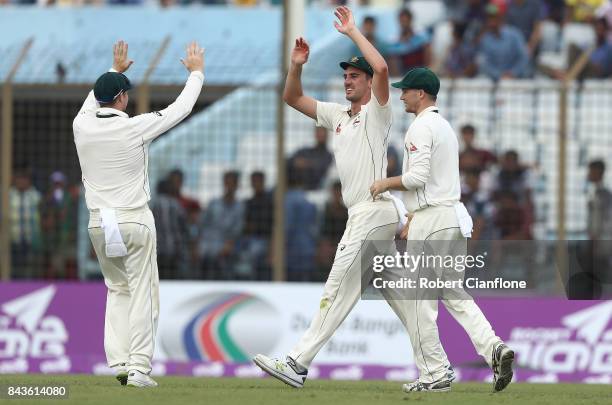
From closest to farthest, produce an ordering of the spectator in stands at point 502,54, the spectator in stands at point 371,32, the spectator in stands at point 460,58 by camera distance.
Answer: the spectator in stands at point 502,54, the spectator in stands at point 460,58, the spectator in stands at point 371,32

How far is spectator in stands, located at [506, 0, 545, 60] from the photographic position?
22.3m

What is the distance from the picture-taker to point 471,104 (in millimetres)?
17484

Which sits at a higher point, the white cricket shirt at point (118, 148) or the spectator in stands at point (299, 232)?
the white cricket shirt at point (118, 148)

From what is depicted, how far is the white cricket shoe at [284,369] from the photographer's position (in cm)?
1103

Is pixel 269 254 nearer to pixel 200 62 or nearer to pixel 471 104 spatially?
pixel 471 104

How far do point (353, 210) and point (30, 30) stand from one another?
1323 centimetres

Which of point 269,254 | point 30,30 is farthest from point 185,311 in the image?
point 30,30

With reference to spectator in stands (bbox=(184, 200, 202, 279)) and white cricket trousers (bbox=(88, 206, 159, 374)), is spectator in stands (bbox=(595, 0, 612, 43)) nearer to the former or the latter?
spectator in stands (bbox=(184, 200, 202, 279))

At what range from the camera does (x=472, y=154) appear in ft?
57.9

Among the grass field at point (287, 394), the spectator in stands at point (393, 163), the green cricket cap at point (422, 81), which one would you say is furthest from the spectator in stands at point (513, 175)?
the green cricket cap at point (422, 81)

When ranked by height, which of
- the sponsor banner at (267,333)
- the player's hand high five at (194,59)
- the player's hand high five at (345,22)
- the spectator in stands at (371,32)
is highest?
the spectator in stands at (371,32)

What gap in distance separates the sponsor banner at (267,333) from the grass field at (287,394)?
389 cm

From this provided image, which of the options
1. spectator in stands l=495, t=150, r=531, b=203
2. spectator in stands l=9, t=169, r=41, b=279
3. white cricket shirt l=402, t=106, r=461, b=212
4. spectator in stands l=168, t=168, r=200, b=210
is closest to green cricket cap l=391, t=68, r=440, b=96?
white cricket shirt l=402, t=106, r=461, b=212

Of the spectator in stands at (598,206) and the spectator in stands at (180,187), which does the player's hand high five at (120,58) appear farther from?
the spectator in stands at (598,206)
